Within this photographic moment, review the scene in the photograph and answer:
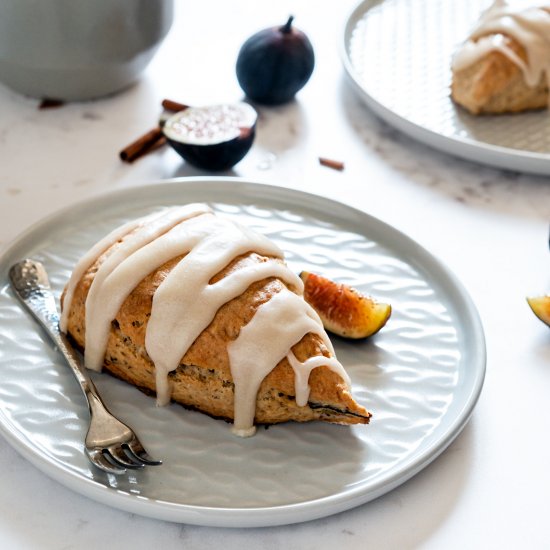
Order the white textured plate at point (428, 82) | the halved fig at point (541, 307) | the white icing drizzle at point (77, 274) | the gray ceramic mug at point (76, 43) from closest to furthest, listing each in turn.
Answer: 1. the white icing drizzle at point (77, 274)
2. the halved fig at point (541, 307)
3. the gray ceramic mug at point (76, 43)
4. the white textured plate at point (428, 82)

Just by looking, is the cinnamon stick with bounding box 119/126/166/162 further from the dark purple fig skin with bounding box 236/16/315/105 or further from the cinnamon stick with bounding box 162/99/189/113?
the dark purple fig skin with bounding box 236/16/315/105

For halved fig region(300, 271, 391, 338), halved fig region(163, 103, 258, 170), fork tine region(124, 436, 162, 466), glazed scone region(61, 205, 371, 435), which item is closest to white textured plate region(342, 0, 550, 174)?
halved fig region(163, 103, 258, 170)

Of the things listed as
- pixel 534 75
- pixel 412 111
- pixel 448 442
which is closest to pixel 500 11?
pixel 534 75

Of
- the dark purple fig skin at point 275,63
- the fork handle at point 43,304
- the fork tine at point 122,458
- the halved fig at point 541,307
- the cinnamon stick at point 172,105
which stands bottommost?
the cinnamon stick at point 172,105

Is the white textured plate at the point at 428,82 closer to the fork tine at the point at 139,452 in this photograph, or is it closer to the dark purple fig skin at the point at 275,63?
the dark purple fig skin at the point at 275,63

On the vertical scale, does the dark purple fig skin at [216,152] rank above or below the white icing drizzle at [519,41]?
below

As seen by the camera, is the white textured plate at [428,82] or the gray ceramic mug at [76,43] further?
the white textured plate at [428,82]

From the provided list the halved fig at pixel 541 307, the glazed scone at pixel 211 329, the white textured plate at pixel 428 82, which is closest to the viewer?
the glazed scone at pixel 211 329

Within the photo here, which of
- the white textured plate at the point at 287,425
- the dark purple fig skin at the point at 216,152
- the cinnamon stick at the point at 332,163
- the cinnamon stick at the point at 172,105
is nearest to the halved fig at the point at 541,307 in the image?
the white textured plate at the point at 287,425
